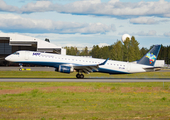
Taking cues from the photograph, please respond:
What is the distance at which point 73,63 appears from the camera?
4181 centimetres

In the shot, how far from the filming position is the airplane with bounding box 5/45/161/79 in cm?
4084

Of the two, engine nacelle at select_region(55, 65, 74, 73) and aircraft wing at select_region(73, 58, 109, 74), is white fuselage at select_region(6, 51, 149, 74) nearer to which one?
aircraft wing at select_region(73, 58, 109, 74)

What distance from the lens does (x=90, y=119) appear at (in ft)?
41.2

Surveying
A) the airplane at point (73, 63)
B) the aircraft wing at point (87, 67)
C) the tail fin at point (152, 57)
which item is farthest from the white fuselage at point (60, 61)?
the tail fin at point (152, 57)

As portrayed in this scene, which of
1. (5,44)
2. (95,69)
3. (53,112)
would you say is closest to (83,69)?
(95,69)

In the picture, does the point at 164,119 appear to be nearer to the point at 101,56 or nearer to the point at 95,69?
the point at 95,69

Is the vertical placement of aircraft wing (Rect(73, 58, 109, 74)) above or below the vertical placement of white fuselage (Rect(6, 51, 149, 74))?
below

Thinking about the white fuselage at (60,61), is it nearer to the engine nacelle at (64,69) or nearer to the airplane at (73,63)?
the airplane at (73,63)

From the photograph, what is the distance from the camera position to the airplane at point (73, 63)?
40.8 meters

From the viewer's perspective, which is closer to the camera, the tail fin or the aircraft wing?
the aircraft wing

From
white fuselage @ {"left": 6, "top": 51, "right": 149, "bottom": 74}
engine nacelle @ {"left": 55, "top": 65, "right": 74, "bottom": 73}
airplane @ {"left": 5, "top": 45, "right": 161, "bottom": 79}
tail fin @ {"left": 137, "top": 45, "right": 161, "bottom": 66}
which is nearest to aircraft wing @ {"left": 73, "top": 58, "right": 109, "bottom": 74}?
airplane @ {"left": 5, "top": 45, "right": 161, "bottom": 79}

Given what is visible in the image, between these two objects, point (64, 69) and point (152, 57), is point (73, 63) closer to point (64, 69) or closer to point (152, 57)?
point (64, 69)

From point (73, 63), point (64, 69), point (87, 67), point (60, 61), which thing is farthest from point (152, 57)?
point (60, 61)

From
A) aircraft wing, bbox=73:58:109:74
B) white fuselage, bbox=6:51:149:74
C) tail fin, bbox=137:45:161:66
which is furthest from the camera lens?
tail fin, bbox=137:45:161:66
